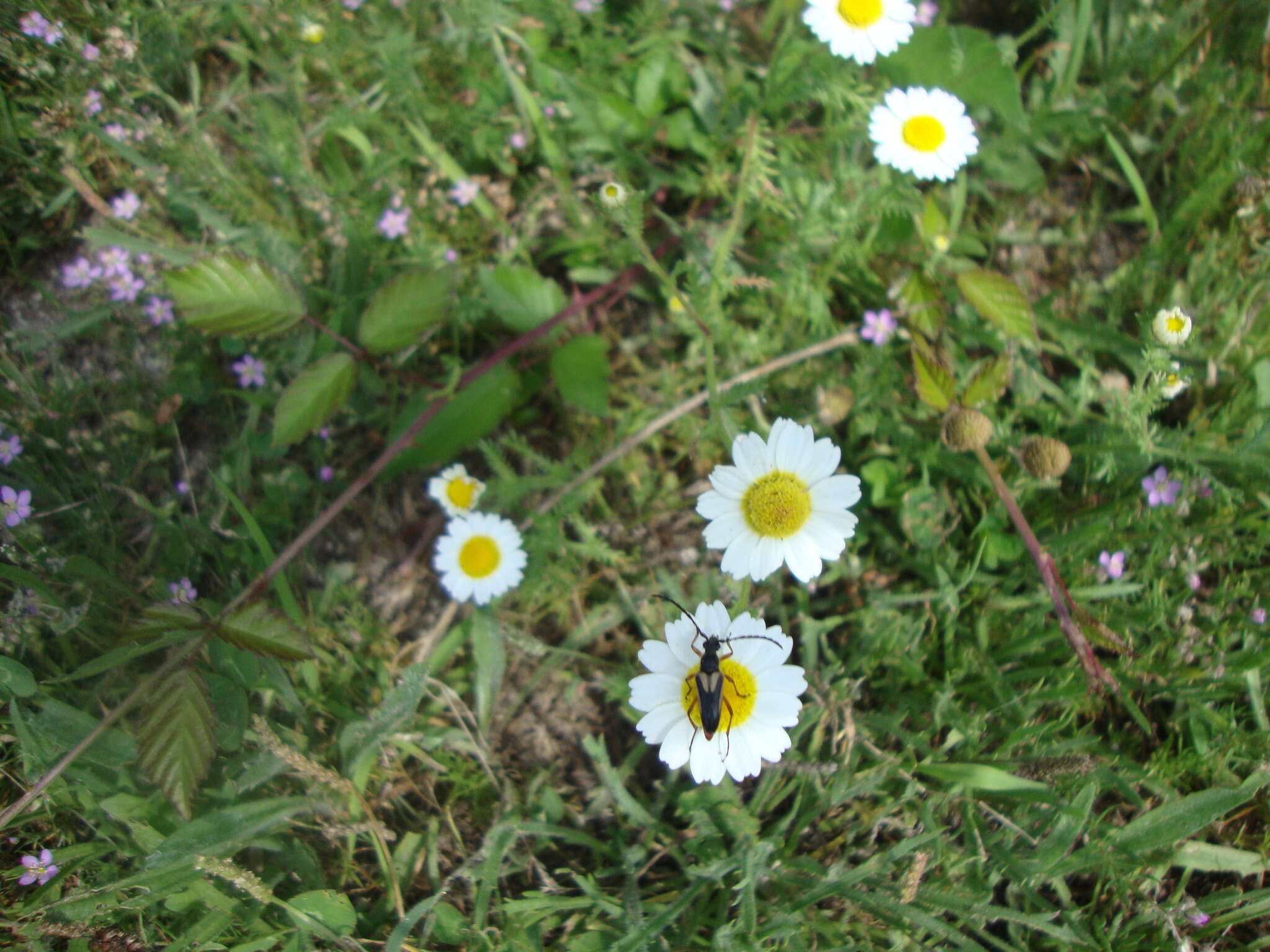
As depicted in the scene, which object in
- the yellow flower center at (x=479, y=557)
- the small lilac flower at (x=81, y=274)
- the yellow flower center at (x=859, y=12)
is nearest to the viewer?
the yellow flower center at (x=859, y=12)

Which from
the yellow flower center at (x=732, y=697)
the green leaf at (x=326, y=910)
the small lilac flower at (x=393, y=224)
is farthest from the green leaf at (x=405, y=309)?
the green leaf at (x=326, y=910)

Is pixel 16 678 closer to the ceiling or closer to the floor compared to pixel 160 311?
closer to the floor

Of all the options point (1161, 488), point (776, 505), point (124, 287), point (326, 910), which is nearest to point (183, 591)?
point (326, 910)

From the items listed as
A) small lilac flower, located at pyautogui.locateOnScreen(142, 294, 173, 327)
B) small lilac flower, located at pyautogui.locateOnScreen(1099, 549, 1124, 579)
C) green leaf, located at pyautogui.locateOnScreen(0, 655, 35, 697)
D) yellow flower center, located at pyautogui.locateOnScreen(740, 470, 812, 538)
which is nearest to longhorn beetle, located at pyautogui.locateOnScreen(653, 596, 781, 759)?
yellow flower center, located at pyautogui.locateOnScreen(740, 470, 812, 538)

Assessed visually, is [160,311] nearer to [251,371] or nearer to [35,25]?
[251,371]

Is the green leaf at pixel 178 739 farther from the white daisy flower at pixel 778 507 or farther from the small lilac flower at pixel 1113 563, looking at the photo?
the small lilac flower at pixel 1113 563

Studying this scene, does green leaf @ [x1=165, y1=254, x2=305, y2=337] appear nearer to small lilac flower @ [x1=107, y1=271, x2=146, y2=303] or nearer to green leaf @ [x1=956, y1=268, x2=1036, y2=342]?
small lilac flower @ [x1=107, y1=271, x2=146, y2=303]
